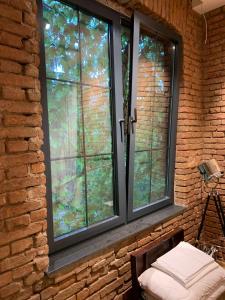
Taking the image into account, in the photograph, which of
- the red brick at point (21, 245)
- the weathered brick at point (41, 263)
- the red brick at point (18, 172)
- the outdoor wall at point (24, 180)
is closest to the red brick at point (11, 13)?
the outdoor wall at point (24, 180)

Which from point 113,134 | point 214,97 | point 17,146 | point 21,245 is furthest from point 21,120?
point 214,97

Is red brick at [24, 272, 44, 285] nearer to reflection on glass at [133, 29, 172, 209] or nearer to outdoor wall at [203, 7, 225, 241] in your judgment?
reflection on glass at [133, 29, 172, 209]

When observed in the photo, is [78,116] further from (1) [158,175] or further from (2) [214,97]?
(2) [214,97]

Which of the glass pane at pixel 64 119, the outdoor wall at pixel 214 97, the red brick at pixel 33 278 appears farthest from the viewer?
the outdoor wall at pixel 214 97

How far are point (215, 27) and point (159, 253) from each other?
2433 mm

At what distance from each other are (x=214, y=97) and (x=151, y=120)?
86 cm

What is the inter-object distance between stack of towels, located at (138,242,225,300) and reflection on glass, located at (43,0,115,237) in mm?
567

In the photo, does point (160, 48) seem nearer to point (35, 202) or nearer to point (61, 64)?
point (61, 64)

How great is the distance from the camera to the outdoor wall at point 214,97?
2.67 m

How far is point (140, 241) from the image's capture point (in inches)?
82.4

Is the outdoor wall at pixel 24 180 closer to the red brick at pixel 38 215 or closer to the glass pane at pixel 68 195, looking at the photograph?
the red brick at pixel 38 215

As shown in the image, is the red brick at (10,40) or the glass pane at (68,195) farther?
the glass pane at (68,195)

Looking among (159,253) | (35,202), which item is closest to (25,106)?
(35,202)

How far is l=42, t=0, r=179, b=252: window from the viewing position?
1658 mm
